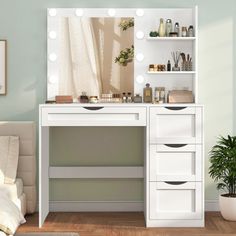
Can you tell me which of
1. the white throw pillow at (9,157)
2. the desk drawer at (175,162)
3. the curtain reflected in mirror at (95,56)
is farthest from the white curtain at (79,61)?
the desk drawer at (175,162)

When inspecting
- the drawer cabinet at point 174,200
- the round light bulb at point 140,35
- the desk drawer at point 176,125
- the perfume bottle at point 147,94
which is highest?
the round light bulb at point 140,35

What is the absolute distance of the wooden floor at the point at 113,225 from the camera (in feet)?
15.1

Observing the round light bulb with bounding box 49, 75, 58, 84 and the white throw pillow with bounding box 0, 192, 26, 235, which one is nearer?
the white throw pillow with bounding box 0, 192, 26, 235

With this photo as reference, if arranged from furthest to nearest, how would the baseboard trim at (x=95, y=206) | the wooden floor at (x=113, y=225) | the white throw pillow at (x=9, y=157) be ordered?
the baseboard trim at (x=95, y=206)
the white throw pillow at (x=9, y=157)
the wooden floor at (x=113, y=225)

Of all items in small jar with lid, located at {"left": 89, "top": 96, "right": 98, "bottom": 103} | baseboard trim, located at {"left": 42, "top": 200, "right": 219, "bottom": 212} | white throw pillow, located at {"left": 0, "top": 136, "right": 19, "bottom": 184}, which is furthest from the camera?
baseboard trim, located at {"left": 42, "top": 200, "right": 219, "bottom": 212}

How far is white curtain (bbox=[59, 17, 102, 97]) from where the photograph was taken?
5.33m

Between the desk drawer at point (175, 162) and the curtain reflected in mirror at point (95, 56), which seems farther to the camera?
the curtain reflected in mirror at point (95, 56)

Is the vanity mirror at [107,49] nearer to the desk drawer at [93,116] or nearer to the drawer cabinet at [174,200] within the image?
the desk drawer at [93,116]

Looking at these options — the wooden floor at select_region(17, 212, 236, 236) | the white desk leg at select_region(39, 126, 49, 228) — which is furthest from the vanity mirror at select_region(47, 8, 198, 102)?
the wooden floor at select_region(17, 212, 236, 236)

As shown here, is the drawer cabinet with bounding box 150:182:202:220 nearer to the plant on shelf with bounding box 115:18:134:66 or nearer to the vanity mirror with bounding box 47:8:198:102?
the vanity mirror with bounding box 47:8:198:102

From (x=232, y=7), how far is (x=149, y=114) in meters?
1.48

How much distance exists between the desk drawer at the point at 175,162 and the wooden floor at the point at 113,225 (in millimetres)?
442

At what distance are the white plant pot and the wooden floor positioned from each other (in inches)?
2.2

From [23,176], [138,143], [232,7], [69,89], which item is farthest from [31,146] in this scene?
[232,7]
